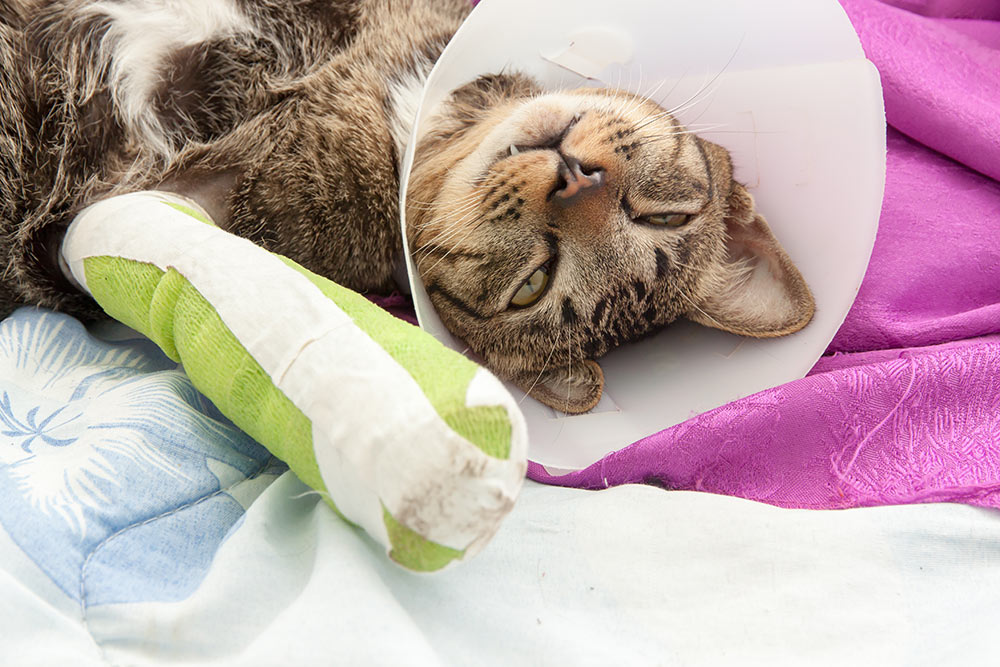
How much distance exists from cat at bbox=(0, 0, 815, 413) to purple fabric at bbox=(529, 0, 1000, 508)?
18cm

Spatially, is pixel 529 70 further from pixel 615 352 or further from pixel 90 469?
pixel 90 469

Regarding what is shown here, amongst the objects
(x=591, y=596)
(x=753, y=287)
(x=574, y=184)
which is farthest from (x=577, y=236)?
(x=591, y=596)

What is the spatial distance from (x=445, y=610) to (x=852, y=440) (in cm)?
74

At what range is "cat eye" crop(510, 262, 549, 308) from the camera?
1278mm

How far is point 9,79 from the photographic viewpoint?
1.25m

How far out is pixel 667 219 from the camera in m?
1.32

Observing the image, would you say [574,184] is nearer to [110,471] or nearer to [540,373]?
[540,373]

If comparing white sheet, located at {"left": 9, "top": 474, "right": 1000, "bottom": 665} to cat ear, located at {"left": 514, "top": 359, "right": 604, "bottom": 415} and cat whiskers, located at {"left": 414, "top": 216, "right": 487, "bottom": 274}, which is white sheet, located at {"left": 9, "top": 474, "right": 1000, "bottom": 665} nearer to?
cat ear, located at {"left": 514, "top": 359, "right": 604, "bottom": 415}

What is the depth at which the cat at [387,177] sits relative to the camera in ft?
4.09

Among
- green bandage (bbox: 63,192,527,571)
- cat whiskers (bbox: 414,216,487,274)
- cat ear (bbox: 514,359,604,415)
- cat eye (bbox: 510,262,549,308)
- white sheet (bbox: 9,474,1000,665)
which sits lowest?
cat ear (bbox: 514,359,604,415)

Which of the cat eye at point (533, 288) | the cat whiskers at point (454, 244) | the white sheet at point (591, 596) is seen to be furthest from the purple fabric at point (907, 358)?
the cat whiskers at point (454, 244)

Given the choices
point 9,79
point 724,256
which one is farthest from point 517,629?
point 9,79

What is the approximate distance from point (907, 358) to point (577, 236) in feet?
2.05

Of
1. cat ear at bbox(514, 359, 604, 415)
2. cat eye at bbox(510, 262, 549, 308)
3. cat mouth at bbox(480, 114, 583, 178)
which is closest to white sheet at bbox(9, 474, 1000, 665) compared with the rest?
cat ear at bbox(514, 359, 604, 415)
